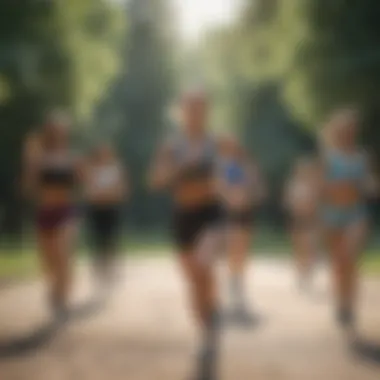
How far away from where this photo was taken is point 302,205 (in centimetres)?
141

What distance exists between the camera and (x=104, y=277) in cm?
140

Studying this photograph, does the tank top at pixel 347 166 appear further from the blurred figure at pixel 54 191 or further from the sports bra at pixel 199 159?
the blurred figure at pixel 54 191

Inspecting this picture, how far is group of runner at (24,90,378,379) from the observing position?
4.53 ft

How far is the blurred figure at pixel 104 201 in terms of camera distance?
1405 millimetres

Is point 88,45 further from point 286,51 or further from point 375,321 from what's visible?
point 375,321

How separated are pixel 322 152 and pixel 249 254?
0.22 meters

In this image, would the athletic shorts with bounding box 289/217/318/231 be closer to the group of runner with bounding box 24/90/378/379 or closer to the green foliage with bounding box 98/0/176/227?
the group of runner with bounding box 24/90/378/379

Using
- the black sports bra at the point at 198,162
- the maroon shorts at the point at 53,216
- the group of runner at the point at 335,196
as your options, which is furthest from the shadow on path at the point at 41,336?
the group of runner at the point at 335,196

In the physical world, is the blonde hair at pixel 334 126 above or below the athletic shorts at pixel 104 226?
above

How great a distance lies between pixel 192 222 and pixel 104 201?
0.16 m

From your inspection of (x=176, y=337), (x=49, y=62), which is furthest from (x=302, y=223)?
(x=49, y=62)

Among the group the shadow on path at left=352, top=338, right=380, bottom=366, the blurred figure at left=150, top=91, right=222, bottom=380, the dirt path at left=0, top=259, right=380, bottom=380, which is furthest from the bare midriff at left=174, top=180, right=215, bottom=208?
the shadow on path at left=352, top=338, right=380, bottom=366

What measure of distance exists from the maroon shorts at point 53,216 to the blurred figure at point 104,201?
0.13 feet

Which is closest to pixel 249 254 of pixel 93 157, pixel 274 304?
pixel 274 304
